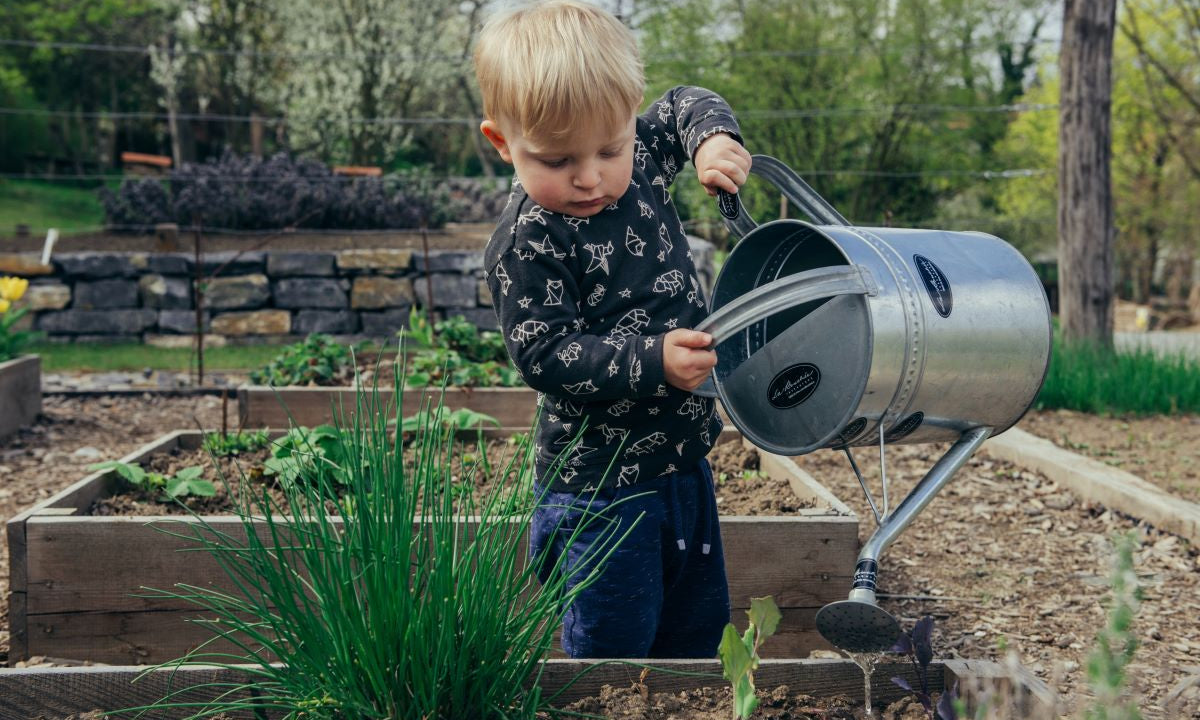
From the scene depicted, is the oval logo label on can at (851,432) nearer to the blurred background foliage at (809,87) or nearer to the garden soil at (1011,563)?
the garden soil at (1011,563)

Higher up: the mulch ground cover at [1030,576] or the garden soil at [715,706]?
the garden soil at [715,706]

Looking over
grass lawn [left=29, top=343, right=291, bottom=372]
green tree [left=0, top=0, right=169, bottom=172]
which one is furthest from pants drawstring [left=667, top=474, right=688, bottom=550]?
green tree [left=0, top=0, right=169, bottom=172]

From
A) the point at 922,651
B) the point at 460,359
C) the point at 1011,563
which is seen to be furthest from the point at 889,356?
the point at 460,359

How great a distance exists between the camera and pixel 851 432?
4.93 feet

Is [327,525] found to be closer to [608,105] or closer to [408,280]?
[608,105]

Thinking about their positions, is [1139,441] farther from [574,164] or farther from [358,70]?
[358,70]

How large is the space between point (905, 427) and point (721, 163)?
0.51m

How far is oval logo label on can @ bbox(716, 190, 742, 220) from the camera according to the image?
1.70 metres

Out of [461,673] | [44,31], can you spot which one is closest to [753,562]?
[461,673]

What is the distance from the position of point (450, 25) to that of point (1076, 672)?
1744 cm

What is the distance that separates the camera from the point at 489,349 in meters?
4.66

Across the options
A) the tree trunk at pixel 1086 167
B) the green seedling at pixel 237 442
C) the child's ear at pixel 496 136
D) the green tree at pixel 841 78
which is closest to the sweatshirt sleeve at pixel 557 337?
the child's ear at pixel 496 136

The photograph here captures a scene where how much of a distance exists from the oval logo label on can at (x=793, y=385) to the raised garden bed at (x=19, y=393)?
4434 mm

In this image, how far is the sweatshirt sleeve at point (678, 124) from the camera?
183 centimetres
